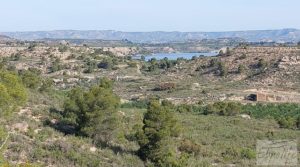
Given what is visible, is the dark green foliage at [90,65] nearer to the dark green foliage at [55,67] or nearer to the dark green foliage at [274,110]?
the dark green foliage at [55,67]

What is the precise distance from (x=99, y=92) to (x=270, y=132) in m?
15.6

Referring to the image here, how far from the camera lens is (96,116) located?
26.7m

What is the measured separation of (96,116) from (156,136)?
391 cm

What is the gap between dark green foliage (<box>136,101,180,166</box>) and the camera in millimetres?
24234

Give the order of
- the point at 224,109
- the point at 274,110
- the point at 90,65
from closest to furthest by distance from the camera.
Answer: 1. the point at 224,109
2. the point at 274,110
3. the point at 90,65

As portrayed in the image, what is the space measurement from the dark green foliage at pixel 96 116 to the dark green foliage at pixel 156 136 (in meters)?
2.36

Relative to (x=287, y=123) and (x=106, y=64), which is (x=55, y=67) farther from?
(x=287, y=123)

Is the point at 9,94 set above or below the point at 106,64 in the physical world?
above

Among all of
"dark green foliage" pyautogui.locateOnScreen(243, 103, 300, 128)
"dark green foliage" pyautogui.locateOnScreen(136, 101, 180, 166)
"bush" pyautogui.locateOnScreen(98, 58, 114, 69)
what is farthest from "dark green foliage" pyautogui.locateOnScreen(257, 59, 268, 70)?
"dark green foliage" pyautogui.locateOnScreen(136, 101, 180, 166)

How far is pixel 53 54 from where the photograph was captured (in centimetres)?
10031

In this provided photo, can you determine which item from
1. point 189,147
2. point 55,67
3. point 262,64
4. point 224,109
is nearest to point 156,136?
point 189,147

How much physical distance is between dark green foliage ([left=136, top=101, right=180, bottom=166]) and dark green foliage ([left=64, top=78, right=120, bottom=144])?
7.74ft

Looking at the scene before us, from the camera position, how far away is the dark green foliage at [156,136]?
24.2m

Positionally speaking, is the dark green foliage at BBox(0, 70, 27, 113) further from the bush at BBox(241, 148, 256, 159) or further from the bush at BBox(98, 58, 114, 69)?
the bush at BBox(98, 58, 114, 69)
